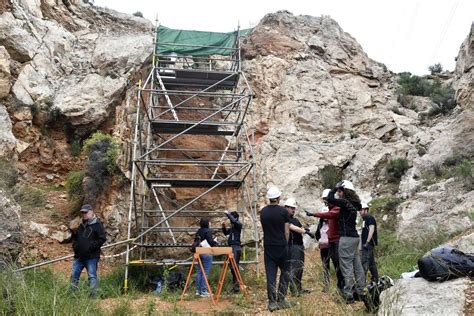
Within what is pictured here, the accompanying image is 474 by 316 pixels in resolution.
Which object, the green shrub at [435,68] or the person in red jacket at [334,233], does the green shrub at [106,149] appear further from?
the green shrub at [435,68]

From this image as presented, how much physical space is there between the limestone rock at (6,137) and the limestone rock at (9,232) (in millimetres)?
5197

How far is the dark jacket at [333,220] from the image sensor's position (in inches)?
215

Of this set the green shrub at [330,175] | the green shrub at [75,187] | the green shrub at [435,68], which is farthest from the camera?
the green shrub at [435,68]

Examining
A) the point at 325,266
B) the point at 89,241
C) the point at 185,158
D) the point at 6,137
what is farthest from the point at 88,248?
the point at 6,137

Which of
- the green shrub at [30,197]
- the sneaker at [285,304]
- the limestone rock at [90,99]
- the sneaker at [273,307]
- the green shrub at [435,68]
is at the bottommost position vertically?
the sneaker at [273,307]

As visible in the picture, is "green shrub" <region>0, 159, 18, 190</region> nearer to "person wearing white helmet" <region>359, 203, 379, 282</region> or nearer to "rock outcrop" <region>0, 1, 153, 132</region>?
"rock outcrop" <region>0, 1, 153, 132</region>

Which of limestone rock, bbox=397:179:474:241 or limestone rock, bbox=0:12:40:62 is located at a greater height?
limestone rock, bbox=0:12:40:62

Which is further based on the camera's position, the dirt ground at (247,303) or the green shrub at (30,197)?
the green shrub at (30,197)

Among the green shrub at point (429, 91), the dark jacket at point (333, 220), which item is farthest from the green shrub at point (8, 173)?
the green shrub at point (429, 91)

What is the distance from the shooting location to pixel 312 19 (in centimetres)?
1716

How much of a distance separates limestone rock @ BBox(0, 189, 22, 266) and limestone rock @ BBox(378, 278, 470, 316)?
4639mm

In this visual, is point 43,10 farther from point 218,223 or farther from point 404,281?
point 404,281

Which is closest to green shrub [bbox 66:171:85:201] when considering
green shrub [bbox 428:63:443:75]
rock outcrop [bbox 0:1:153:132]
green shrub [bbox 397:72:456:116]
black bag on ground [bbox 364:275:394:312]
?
rock outcrop [bbox 0:1:153:132]

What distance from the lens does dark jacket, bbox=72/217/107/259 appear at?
6379 millimetres
